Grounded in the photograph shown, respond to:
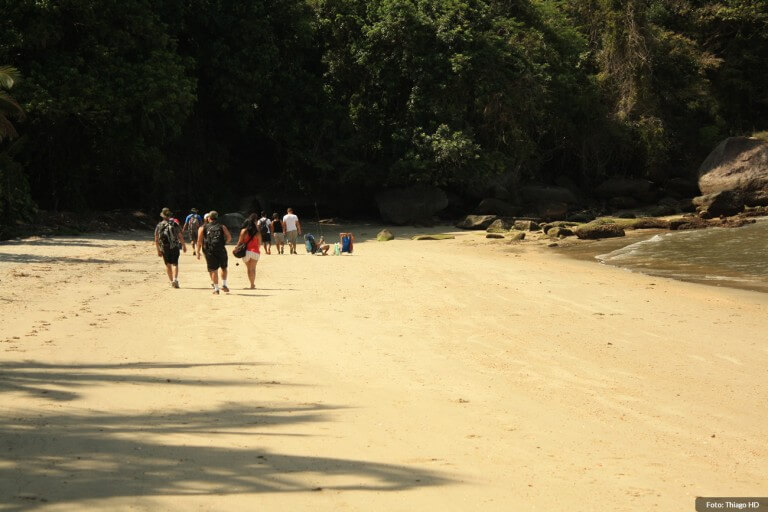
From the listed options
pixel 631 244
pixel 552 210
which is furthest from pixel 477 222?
pixel 631 244

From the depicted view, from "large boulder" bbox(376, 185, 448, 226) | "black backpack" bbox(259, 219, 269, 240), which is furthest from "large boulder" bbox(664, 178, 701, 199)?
"black backpack" bbox(259, 219, 269, 240)

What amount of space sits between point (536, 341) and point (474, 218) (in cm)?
2199

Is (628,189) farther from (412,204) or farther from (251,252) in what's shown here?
(251,252)

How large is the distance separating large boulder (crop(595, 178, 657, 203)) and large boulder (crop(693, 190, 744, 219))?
18.0 ft

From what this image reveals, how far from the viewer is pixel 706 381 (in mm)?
8484

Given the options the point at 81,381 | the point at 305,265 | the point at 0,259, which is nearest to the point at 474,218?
the point at 305,265

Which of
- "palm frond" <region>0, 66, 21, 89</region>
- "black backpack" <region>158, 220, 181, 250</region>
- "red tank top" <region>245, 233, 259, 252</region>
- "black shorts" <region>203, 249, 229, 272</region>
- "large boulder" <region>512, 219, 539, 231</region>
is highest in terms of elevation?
"palm frond" <region>0, 66, 21, 89</region>

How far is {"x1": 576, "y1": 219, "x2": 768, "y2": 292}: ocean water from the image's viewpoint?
59.9ft

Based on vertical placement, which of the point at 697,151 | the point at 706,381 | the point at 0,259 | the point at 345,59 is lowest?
the point at 706,381

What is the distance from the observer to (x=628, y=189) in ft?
127

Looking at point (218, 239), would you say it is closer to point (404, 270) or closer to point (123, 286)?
point (123, 286)

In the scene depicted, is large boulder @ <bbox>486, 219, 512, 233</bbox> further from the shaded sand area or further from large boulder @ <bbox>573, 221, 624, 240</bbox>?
the shaded sand area

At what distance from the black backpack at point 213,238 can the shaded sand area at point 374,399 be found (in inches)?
34.6

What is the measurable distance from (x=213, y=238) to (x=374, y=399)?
7848 millimetres
